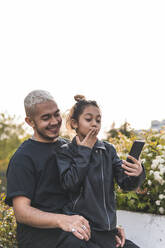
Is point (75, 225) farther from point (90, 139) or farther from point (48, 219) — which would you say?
point (90, 139)

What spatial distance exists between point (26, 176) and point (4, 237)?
1.46 m

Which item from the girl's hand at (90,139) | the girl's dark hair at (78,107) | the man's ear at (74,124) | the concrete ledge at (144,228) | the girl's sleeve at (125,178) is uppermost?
the girl's dark hair at (78,107)

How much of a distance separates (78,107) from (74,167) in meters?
0.56

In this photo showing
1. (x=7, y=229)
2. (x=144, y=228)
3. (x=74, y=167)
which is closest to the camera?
(x=74, y=167)

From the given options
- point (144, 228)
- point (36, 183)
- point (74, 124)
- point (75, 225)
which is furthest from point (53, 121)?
point (144, 228)

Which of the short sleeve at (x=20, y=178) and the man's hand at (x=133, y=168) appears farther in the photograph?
the man's hand at (x=133, y=168)

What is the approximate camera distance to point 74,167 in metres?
2.14

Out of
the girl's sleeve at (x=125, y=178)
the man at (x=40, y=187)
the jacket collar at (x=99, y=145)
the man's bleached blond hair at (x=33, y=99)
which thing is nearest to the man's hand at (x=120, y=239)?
the man at (x=40, y=187)

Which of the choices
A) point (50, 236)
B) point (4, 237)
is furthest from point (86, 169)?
point (4, 237)

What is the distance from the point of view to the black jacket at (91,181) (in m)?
2.14

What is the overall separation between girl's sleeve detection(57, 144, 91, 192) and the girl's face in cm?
20

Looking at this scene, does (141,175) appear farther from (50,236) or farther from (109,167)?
(50,236)

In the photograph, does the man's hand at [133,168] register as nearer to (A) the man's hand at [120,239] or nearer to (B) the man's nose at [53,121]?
(A) the man's hand at [120,239]

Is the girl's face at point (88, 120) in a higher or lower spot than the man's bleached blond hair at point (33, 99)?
lower
